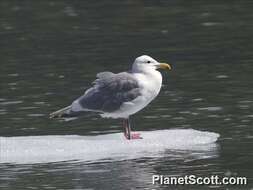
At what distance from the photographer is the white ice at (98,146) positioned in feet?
55.1

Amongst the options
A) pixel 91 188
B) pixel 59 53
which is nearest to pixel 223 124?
pixel 91 188

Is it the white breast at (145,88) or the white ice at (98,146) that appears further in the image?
the white breast at (145,88)

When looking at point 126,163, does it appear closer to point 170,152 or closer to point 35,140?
point 170,152

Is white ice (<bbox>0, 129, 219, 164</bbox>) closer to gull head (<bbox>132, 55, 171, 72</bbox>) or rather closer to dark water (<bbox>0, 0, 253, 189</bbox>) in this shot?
dark water (<bbox>0, 0, 253, 189</bbox>)

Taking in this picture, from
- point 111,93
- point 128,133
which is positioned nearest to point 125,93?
point 111,93

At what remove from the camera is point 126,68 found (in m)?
24.6

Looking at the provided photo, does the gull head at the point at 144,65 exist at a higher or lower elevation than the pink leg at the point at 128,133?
higher

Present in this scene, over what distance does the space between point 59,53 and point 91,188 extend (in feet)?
41.1

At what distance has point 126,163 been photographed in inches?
637

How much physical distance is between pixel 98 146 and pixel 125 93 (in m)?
0.95

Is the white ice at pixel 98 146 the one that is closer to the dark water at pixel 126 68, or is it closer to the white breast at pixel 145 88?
the dark water at pixel 126 68

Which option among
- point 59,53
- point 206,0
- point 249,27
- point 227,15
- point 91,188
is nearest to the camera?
point 91,188

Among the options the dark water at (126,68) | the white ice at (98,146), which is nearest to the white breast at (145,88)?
the white ice at (98,146)

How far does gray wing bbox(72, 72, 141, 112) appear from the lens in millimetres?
17422
